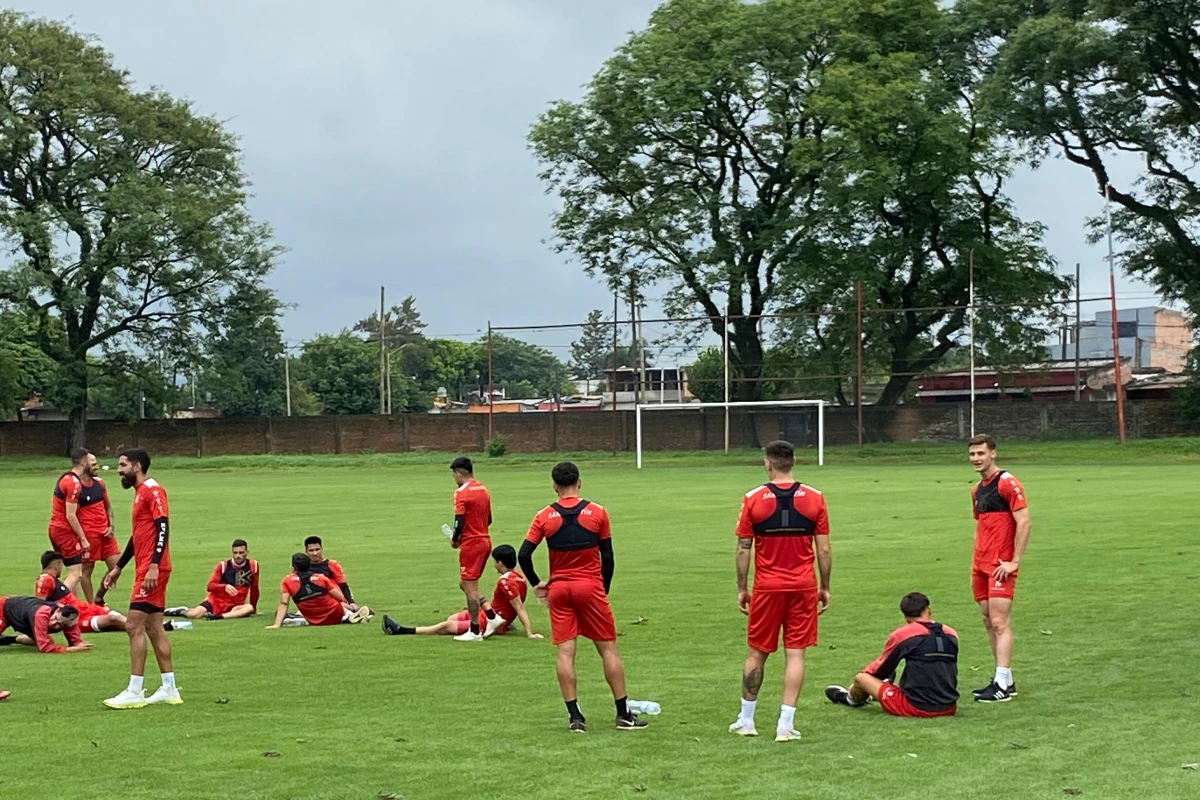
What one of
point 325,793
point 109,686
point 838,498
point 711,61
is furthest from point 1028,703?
point 711,61

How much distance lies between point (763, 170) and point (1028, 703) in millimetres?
61448

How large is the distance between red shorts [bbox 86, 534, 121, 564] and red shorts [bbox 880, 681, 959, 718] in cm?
1138

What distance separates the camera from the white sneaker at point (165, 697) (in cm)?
1200

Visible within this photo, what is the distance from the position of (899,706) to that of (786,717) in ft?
4.45

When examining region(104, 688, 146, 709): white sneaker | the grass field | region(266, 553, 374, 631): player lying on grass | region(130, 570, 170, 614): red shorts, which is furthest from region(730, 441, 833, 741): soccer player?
region(266, 553, 374, 631): player lying on grass

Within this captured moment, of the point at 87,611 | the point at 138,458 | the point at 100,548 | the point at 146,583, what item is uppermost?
the point at 138,458

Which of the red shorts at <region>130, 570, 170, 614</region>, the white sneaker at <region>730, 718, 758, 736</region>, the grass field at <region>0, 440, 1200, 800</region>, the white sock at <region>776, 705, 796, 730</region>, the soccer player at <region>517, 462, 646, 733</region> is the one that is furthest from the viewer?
the red shorts at <region>130, 570, 170, 614</region>

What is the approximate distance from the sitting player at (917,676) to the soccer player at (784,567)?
1.20 meters

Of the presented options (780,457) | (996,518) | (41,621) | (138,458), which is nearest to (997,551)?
(996,518)

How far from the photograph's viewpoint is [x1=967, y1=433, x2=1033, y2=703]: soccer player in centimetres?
1169

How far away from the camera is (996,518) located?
472 inches

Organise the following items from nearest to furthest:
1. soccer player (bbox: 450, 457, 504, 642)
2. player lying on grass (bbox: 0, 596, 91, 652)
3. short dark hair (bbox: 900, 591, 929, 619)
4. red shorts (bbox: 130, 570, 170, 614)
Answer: short dark hair (bbox: 900, 591, 929, 619) < red shorts (bbox: 130, 570, 170, 614) < player lying on grass (bbox: 0, 596, 91, 652) < soccer player (bbox: 450, 457, 504, 642)

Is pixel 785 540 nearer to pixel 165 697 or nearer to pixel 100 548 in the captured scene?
pixel 165 697

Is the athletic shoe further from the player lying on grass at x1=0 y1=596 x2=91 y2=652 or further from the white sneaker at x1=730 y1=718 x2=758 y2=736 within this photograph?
the player lying on grass at x1=0 y1=596 x2=91 y2=652
